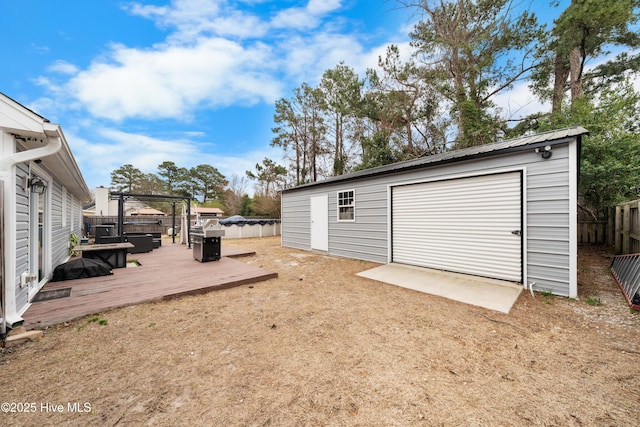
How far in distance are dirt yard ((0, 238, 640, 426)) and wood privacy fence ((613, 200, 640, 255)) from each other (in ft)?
10.1

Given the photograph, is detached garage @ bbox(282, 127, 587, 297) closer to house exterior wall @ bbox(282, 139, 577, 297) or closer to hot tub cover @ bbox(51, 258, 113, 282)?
house exterior wall @ bbox(282, 139, 577, 297)

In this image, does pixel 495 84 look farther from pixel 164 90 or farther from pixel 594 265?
pixel 164 90

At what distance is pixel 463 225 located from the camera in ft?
16.4

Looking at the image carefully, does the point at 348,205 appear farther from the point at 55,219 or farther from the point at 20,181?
the point at 55,219

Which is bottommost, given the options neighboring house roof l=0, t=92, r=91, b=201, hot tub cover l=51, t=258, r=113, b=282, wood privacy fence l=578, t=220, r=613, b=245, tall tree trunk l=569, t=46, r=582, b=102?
hot tub cover l=51, t=258, r=113, b=282

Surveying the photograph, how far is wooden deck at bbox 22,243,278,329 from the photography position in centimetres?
309

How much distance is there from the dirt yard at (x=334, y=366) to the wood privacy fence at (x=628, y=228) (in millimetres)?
3076

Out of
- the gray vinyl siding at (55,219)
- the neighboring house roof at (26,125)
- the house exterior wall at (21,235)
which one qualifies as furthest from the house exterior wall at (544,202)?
the gray vinyl siding at (55,219)

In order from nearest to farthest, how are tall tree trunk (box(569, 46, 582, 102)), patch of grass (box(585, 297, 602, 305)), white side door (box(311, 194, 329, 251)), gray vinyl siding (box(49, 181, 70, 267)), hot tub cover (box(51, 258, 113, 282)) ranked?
patch of grass (box(585, 297, 602, 305)) → hot tub cover (box(51, 258, 113, 282)) → gray vinyl siding (box(49, 181, 70, 267)) → white side door (box(311, 194, 329, 251)) → tall tree trunk (box(569, 46, 582, 102))

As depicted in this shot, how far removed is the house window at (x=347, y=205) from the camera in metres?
7.37

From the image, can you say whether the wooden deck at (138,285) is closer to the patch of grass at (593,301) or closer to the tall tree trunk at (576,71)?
the patch of grass at (593,301)

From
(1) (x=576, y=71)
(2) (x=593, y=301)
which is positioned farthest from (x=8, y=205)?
(1) (x=576, y=71)

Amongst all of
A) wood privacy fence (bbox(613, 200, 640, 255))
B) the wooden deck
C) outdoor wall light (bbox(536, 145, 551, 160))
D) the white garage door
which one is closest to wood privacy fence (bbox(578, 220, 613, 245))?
wood privacy fence (bbox(613, 200, 640, 255))

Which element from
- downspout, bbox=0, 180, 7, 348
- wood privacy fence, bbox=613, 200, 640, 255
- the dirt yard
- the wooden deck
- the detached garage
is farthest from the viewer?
wood privacy fence, bbox=613, 200, 640, 255
